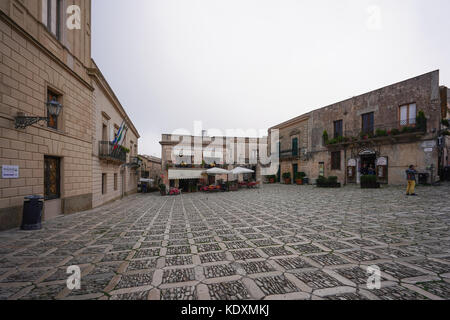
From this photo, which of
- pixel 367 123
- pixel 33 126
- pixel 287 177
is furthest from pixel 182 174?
pixel 367 123

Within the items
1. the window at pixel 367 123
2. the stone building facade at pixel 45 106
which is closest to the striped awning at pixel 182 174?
the stone building facade at pixel 45 106

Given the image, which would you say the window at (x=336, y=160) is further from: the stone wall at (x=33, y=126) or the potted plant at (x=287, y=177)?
the stone wall at (x=33, y=126)

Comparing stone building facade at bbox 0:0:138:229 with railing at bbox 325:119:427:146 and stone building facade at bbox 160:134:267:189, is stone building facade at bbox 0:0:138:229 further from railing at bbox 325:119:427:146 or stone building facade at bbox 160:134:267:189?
railing at bbox 325:119:427:146

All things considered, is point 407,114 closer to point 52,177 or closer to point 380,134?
point 380,134

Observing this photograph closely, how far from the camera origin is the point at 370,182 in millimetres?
13062

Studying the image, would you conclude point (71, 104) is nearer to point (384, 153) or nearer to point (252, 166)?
point (252, 166)

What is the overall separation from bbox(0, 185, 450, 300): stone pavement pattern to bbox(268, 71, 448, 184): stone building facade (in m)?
10.1

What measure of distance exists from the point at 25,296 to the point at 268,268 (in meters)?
3.06

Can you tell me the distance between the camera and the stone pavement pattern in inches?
87.3

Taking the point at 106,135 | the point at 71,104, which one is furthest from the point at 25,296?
the point at 106,135

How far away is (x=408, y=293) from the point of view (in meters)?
2.11

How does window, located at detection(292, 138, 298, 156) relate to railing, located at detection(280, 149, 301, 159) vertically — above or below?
above

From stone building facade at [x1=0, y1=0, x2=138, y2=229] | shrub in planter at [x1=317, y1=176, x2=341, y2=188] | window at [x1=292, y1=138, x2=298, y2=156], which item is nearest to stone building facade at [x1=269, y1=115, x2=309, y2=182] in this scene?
window at [x1=292, y1=138, x2=298, y2=156]

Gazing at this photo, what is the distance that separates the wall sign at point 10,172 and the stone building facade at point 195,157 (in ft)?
40.2
